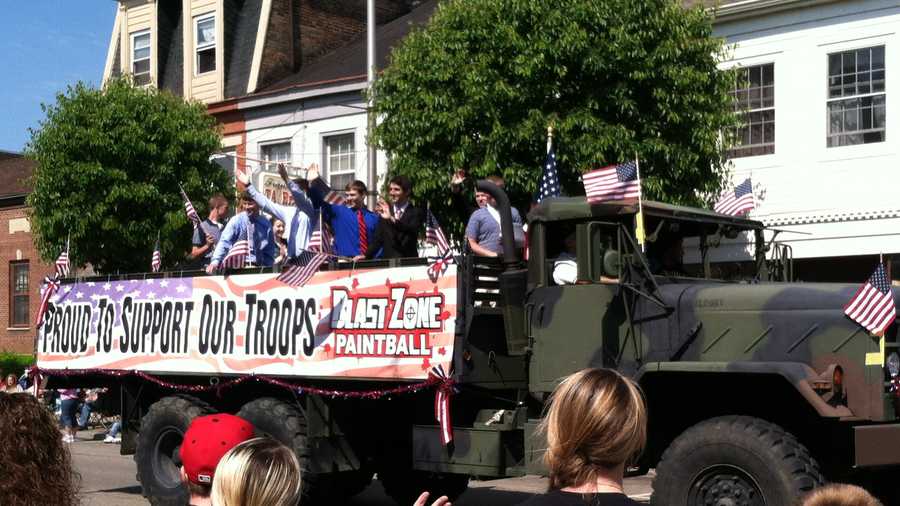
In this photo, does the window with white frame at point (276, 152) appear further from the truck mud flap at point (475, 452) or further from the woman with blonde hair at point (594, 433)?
the woman with blonde hair at point (594, 433)

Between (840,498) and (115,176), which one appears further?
(115,176)

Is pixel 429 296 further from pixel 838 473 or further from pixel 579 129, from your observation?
pixel 579 129

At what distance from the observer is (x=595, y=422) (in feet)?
11.5

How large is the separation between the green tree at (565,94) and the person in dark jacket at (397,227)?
737 centimetres

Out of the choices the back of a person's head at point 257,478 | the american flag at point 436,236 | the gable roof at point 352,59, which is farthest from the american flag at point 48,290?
the gable roof at point 352,59

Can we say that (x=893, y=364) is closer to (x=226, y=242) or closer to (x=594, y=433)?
(x=594, y=433)

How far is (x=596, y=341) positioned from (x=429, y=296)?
147 centimetres

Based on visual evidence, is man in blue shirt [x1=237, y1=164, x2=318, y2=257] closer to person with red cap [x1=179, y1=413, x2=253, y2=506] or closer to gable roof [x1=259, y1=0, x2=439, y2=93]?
person with red cap [x1=179, y1=413, x2=253, y2=506]

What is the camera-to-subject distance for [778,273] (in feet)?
34.3

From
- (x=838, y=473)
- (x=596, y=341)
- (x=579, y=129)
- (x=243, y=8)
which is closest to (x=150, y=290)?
(x=596, y=341)

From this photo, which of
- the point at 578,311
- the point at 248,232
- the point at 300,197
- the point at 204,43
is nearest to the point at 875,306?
the point at 578,311

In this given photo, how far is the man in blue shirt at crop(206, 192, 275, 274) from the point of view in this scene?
1286cm

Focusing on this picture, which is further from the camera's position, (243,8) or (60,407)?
(243,8)

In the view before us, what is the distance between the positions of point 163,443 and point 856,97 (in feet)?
43.3
